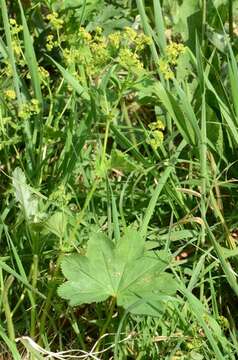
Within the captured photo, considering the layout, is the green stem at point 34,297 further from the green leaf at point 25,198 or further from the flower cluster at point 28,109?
the flower cluster at point 28,109

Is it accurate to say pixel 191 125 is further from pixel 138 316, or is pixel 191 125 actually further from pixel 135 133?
pixel 138 316

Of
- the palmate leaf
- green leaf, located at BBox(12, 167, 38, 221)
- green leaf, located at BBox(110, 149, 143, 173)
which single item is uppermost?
green leaf, located at BBox(110, 149, 143, 173)

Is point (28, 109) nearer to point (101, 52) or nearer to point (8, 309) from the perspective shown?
point (101, 52)

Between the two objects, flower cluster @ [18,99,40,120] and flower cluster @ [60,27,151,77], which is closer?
flower cluster @ [60,27,151,77]

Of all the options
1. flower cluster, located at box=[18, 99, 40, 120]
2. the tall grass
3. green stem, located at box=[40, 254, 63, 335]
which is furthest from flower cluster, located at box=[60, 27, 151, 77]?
green stem, located at box=[40, 254, 63, 335]

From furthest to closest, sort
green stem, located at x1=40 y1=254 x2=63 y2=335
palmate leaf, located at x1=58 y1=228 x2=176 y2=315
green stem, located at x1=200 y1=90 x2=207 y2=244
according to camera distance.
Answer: green stem, located at x1=200 y1=90 x2=207 y2=244
green stem, located at x1=40 y1=254 x2=63 y2=335
palmate leaf, located at x1=58 y1=228 x2=176 y2=315

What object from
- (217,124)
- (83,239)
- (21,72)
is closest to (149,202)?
(83,239)

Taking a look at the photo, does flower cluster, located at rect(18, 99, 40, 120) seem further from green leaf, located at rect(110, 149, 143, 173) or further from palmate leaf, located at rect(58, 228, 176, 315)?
palmate leaf, located at rect(58, 228, 176, 315)
